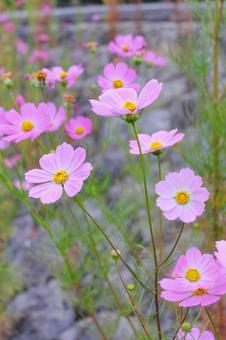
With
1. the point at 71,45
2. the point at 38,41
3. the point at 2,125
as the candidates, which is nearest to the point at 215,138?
the point at 2,125

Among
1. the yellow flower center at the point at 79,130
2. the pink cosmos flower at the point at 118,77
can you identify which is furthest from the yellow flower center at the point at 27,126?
the yellow flower center at the point at 79,130

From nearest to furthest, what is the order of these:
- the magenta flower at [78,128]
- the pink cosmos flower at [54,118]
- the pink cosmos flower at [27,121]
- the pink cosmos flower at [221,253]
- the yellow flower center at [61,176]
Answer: the pink cosmos flower at [221,253]
the yellow flower center at [61,176]
the pink cosmos flower at [27,121]
the pink cosmos flower at [54,118]
the magenta flower at [78,128]

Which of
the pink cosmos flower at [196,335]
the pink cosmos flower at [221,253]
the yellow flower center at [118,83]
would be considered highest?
the yellow flower center at [118,83]

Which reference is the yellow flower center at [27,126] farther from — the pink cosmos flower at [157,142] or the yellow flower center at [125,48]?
the yellow flower center at [125,48]

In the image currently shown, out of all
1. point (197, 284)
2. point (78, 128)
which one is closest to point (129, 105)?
point (197, 284)

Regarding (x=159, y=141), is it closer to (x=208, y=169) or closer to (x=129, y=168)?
(x=208, y=169)

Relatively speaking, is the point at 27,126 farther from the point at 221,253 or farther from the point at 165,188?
the point at 221,253
